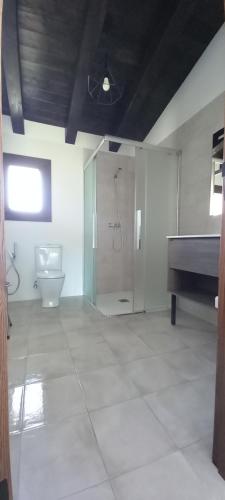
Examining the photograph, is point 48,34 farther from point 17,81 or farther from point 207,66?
point 207,66

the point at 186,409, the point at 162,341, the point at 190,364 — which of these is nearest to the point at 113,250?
the point at 162,341

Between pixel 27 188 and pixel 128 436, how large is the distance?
3085 mm

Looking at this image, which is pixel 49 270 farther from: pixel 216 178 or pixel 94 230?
pixel 216 178

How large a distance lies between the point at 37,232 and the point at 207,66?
2841mm

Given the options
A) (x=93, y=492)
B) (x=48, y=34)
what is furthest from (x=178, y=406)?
(x=48, y=34)

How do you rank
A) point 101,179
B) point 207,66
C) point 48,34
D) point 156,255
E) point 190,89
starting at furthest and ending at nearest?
point 101,179
point 156,255
point 190,89
point 207,66
point 48,34

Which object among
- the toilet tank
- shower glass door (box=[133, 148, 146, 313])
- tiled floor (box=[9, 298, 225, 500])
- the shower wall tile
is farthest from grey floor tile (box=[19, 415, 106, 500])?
the shower wall tile

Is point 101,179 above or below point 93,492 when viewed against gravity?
above

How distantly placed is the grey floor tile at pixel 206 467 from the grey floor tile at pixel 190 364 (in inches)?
19.6

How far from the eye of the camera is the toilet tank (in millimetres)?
3113

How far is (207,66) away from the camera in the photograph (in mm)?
2350

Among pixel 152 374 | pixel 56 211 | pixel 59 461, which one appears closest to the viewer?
pixel 59 461

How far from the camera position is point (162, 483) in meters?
0.82

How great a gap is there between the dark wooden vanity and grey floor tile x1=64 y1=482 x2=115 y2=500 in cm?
134
